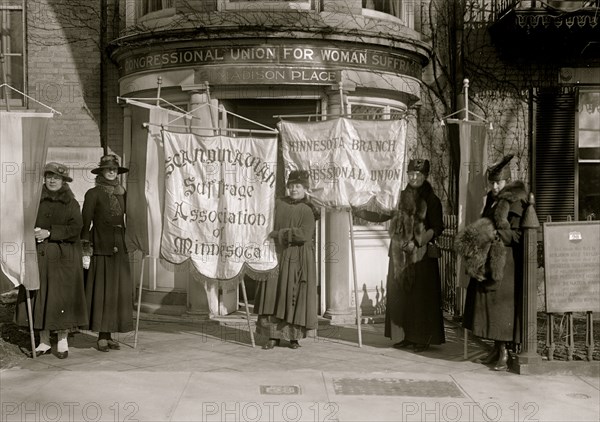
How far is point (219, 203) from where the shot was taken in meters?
8.26

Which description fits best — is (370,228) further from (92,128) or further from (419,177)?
(92,128)

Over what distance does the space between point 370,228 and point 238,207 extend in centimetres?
281

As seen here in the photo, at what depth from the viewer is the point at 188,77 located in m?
9.88

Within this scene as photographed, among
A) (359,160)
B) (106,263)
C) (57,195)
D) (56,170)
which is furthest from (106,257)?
(359,160)

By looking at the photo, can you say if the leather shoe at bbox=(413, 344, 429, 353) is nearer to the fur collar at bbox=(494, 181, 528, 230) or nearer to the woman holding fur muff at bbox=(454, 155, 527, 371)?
the woman holding fur muff at bbox=(454, 155, 527, 371)

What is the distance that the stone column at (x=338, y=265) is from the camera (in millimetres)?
9875

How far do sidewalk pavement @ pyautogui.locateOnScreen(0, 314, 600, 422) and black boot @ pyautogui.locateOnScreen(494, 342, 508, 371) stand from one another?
0.11 m

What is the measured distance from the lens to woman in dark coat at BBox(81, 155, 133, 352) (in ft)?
26.3

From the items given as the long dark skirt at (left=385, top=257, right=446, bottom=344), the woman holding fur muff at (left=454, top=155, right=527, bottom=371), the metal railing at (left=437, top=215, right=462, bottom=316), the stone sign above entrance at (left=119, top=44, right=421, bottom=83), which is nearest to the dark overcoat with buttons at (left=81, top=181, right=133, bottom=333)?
the stone sign above entrance at (left=119, top=44, right=421, bottom=83)

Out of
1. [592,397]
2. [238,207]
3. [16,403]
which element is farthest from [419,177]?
[16,403]

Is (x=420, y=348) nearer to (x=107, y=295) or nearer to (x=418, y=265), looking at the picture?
(x=418, y=265)

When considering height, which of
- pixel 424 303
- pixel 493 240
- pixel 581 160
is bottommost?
pixel 424 303

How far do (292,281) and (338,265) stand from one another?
1819 millimetres

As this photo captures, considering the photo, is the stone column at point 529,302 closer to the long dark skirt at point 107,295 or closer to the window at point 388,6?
the long dark skirt at point 107,295
